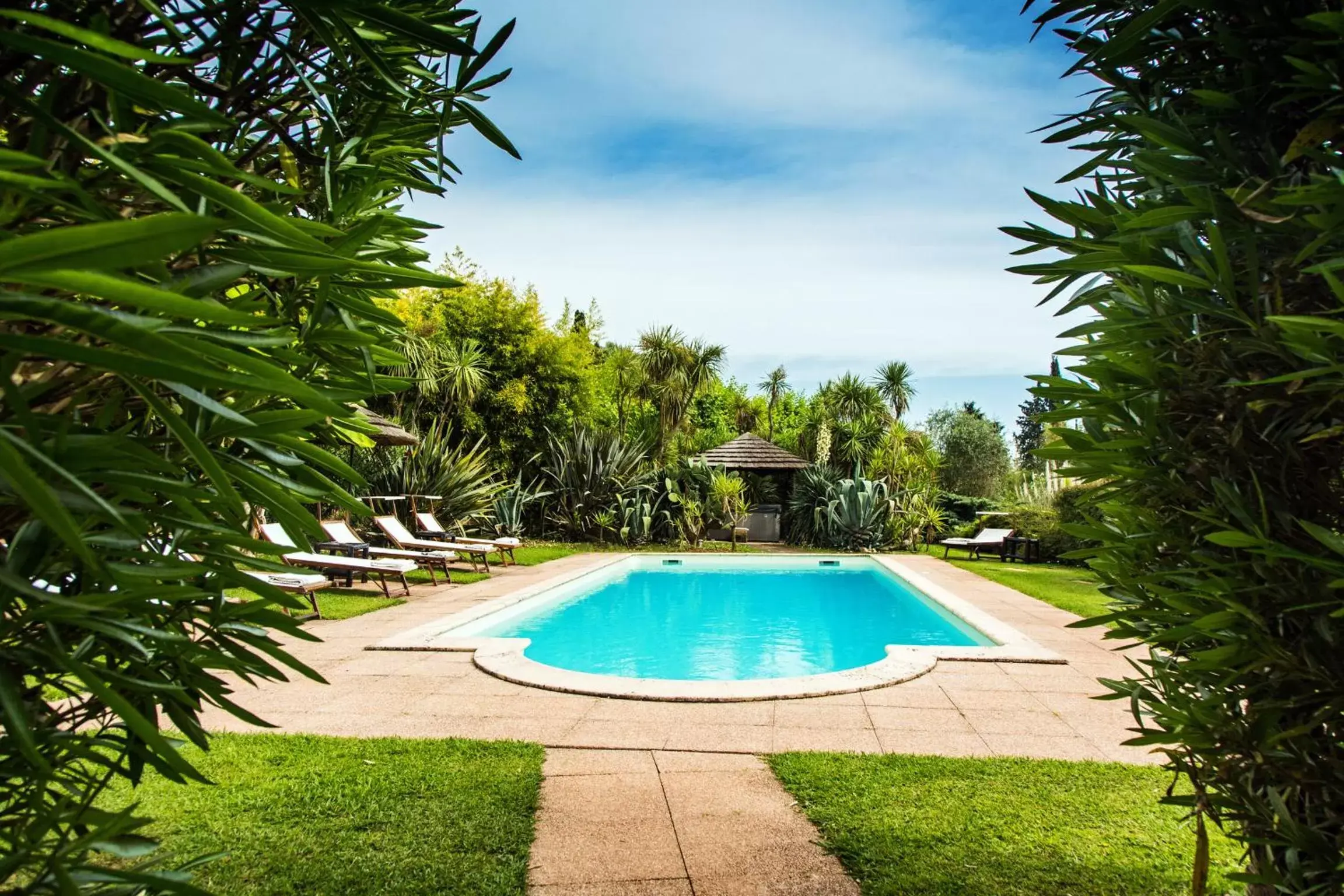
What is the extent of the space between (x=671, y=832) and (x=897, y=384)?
2861 cm

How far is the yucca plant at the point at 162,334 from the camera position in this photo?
2.57ft

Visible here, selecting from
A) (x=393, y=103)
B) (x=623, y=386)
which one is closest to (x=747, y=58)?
(x=393, y=103)

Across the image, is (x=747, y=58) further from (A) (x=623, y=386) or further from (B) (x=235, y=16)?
(A) (x=623, y=386)

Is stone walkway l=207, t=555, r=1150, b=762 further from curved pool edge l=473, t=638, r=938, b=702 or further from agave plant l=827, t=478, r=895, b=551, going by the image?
agave plant l=827, t=478, r=895, b=551

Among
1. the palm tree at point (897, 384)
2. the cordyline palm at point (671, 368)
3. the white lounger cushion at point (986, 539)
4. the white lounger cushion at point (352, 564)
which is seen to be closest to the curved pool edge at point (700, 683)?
the white lounger cushion at point (352, 564)

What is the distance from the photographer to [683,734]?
16.5ft

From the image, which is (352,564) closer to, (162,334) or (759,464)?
(162,334)

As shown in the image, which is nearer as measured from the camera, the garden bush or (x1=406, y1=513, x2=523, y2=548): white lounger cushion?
(x1=406, y1=513, x2=523, y2=548): white lounger cushion

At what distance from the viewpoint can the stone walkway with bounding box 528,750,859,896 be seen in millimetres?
3043

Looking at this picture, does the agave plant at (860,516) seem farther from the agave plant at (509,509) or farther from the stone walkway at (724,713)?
the stone walkway at (724,713)

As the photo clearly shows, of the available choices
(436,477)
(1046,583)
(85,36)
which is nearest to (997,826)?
(85,36)

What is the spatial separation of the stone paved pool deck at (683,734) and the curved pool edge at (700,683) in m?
0.07

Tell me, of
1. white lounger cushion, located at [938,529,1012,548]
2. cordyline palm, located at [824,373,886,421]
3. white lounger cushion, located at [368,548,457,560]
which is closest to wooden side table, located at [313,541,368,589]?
white lounger cushion, located at [368,548,457,560]

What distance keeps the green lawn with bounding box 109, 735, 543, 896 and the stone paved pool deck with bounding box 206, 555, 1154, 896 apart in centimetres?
19
